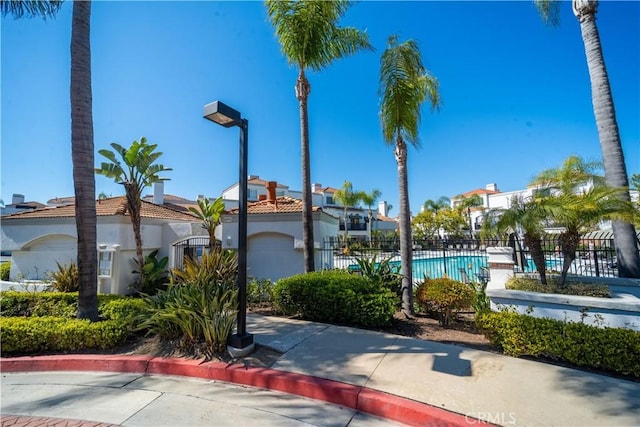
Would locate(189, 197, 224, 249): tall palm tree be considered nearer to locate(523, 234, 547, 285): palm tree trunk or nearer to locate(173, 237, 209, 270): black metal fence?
locate(173, 237, 209, 270): black metal fence

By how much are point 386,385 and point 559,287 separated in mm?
4457

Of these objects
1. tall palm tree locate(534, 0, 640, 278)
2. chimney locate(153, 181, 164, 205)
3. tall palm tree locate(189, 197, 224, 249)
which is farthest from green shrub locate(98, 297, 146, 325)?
chimney locate(153, 181, 164, 205)

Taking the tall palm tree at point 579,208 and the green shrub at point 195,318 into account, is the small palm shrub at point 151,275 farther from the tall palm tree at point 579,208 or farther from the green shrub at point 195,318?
the tall palm tree at point 579,208

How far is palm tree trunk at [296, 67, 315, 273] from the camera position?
8.83 metres

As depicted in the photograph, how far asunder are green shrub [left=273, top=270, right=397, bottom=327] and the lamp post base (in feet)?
7.12

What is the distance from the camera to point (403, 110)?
26.2 ft

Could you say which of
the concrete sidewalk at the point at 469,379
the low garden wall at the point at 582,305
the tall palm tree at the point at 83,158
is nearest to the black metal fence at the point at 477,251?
the low garden wall at the point at 582,305

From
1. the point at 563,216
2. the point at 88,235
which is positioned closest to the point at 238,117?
the point at 88,235

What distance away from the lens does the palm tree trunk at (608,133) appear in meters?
6.61

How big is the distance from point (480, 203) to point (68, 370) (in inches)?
2383

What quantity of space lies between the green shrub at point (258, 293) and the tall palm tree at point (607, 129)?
29.7 feet

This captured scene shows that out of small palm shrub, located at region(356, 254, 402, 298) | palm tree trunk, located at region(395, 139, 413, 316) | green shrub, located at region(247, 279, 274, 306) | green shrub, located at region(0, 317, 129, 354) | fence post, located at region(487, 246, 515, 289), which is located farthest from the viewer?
green shrub, located at region(247, 279, 274, 306)

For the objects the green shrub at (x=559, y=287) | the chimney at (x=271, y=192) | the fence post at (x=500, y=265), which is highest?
the chimney at (x=271, y=192)

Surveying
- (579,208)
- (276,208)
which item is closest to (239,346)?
(276,208)
